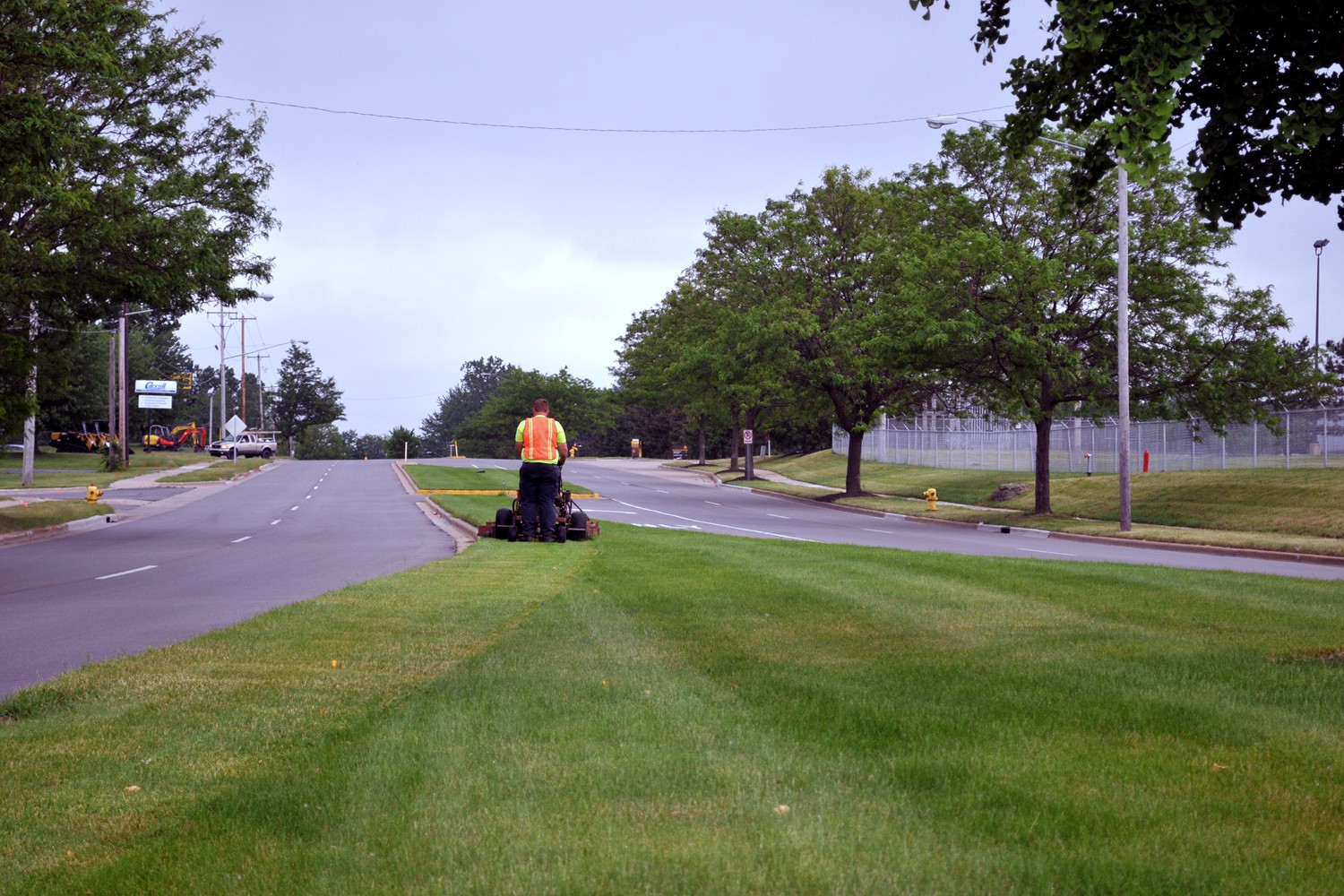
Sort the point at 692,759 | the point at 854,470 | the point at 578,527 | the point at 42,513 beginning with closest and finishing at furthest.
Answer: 1. the point at 692,759
2. the point at 578,527
3. the point at 42,513
4. the point at 854,470

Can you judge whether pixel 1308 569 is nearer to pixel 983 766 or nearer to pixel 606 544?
pixel 606 544

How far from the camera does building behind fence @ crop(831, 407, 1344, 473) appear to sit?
33.8 metres

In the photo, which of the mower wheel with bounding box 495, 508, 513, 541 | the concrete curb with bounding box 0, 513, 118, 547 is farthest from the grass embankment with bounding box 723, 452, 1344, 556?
the concrete curb with bounding box 0, 513, 118, 547

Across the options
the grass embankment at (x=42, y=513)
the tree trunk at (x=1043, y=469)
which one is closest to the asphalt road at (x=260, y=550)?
the grass embankment at (x=42, y=513)

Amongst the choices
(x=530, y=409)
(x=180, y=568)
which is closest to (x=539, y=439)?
(x=180, y=568)

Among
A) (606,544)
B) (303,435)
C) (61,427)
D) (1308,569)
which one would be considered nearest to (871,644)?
(606,544)

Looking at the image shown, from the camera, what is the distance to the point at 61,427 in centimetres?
8556

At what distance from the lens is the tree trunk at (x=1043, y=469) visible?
33719 millimetres

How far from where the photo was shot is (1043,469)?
112 feet

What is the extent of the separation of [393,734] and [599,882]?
2283 millimetres

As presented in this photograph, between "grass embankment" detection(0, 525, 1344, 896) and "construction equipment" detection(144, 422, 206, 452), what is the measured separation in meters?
96.0

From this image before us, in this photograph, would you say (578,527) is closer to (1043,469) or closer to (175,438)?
(1043,469)

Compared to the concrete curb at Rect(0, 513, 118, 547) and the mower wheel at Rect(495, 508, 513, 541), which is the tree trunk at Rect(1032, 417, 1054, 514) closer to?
the mower wheel at Rect(495, 508, 513, 541)

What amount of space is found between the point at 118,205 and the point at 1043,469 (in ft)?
82.5
